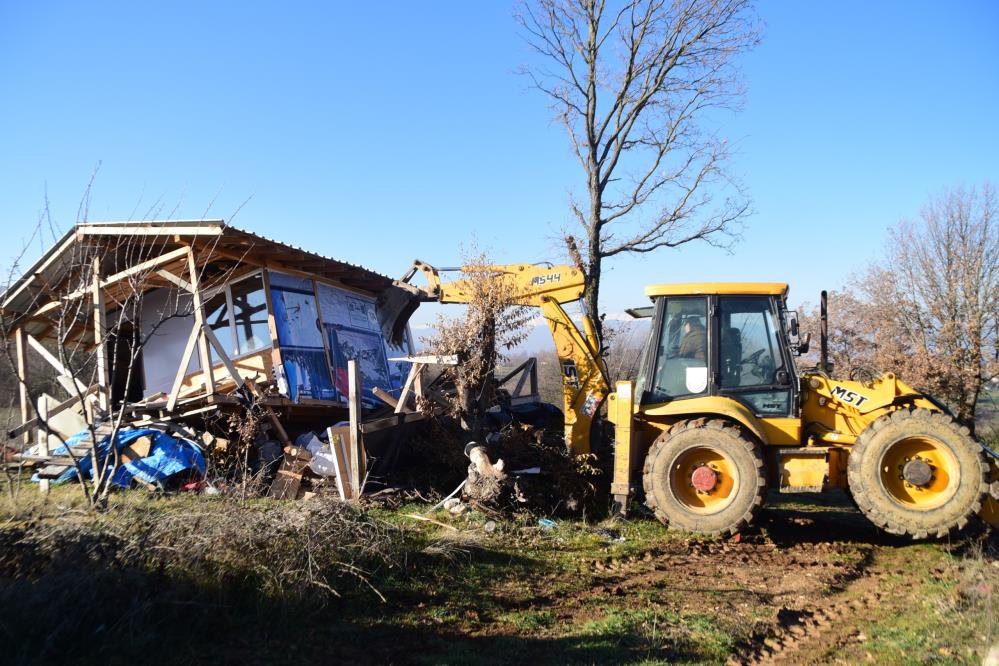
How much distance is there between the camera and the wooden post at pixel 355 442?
901 centimetres

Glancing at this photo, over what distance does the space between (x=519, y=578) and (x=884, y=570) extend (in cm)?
372

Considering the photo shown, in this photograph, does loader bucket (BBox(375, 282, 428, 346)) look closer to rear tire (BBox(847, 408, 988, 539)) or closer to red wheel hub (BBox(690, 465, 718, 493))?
red wheel hub (BBox(690, 465, 718, 493))

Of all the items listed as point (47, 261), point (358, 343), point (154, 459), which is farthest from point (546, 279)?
point (47, 261)

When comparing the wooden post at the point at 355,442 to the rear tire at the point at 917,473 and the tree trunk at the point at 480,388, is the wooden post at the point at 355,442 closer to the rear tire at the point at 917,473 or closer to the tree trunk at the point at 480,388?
the tree trunk at the point at 480,388

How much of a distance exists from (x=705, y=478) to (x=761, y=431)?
2.69 feet

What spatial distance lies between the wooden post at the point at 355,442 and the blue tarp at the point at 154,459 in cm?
259

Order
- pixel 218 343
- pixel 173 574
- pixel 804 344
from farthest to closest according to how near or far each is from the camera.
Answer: pixel 218 343 < pixel 804 344 < pixel 173 574

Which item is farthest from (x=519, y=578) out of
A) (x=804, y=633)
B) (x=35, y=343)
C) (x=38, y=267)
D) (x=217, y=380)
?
(x=35, y=343)

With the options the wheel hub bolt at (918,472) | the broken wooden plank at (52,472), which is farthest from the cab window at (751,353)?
the broken wooden plank at (52,472)

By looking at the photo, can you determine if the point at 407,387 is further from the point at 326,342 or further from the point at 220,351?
the point at 326,342

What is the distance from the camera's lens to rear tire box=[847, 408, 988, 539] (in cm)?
741

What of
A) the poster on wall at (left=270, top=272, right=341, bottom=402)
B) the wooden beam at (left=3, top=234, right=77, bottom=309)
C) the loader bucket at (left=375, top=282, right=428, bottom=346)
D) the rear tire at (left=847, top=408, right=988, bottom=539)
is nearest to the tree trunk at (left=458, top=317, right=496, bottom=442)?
the loader bucket at (left=375, top=282, right=428, bottom=346)

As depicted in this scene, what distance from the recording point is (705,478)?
8219 millimetres

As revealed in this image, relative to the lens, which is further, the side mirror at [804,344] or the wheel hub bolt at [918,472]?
the side mirror at [804,344]
